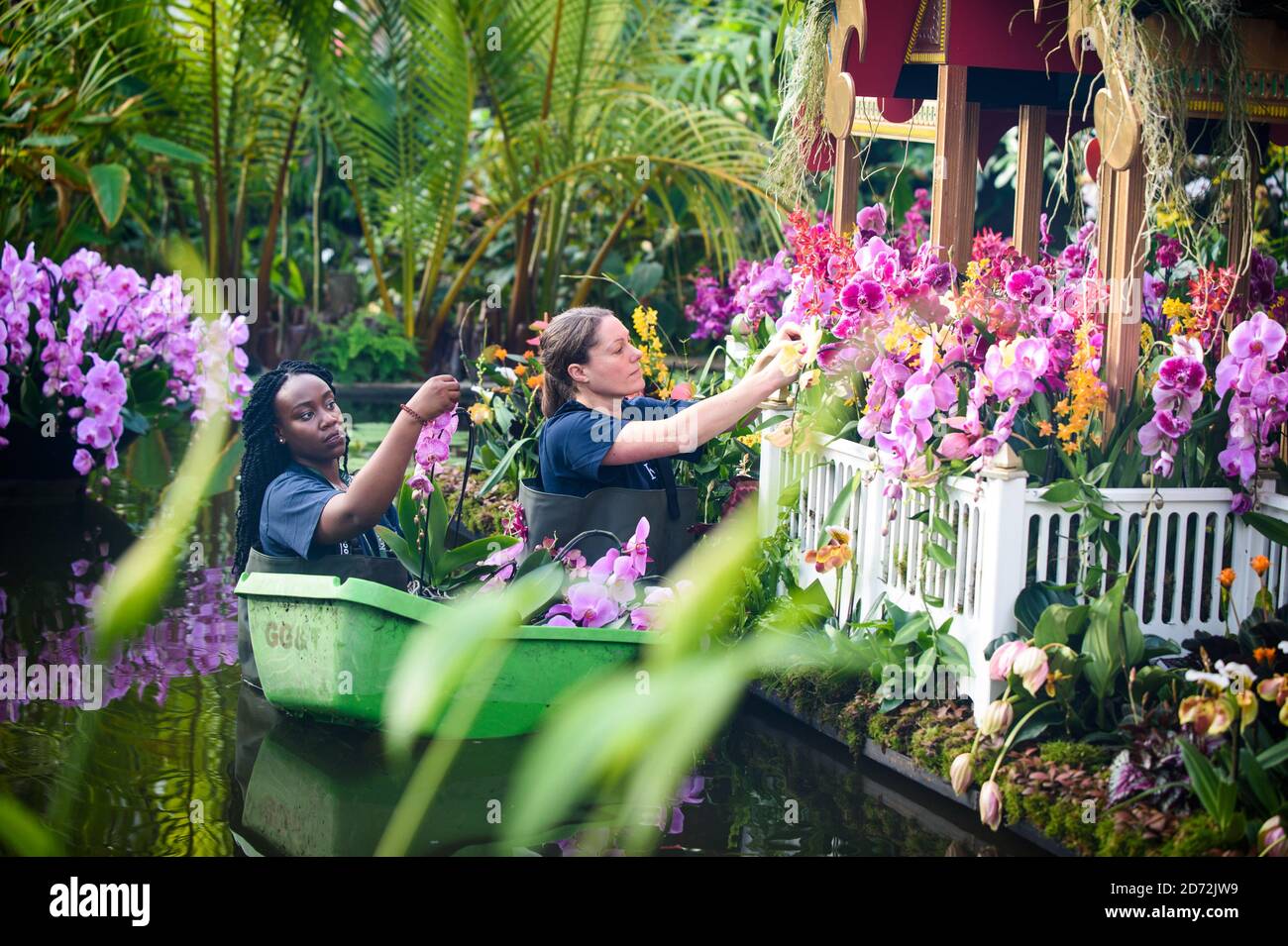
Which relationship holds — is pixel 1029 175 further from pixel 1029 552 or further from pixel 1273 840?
pixel 1273 840

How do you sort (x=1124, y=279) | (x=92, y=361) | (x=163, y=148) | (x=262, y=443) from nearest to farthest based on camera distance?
1. (x=1124, y=279)
2. (x=262, y=443)
3. (x=92, y=361)
4. (x=163, y=148)

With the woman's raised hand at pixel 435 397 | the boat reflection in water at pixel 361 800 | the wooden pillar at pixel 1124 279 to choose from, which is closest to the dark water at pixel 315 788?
the boat reflection in water at pixel 361 800

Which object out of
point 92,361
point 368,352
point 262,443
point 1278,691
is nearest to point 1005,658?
point 1278,691

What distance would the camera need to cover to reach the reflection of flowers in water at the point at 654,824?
3334 millimetres

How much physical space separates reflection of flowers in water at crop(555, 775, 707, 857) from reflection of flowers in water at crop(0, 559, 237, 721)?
1.57 m

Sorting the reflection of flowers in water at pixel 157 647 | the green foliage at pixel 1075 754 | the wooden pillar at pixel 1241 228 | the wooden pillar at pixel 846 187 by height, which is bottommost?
the reflection of flowers in water at pixel 157 647

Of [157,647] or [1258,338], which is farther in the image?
[157,647]

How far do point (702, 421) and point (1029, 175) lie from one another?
2.09 meters

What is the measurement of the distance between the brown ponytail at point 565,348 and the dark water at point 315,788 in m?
1.06

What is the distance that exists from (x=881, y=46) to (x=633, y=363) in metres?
1.23

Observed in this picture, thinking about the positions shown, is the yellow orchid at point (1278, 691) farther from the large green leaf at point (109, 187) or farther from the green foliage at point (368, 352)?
the green foliage at point (368, 352)

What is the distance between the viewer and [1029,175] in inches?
215

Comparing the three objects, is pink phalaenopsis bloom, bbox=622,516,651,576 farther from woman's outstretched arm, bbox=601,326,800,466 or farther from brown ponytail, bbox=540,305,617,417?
brown ponytail, bbox=540,305,617,417
